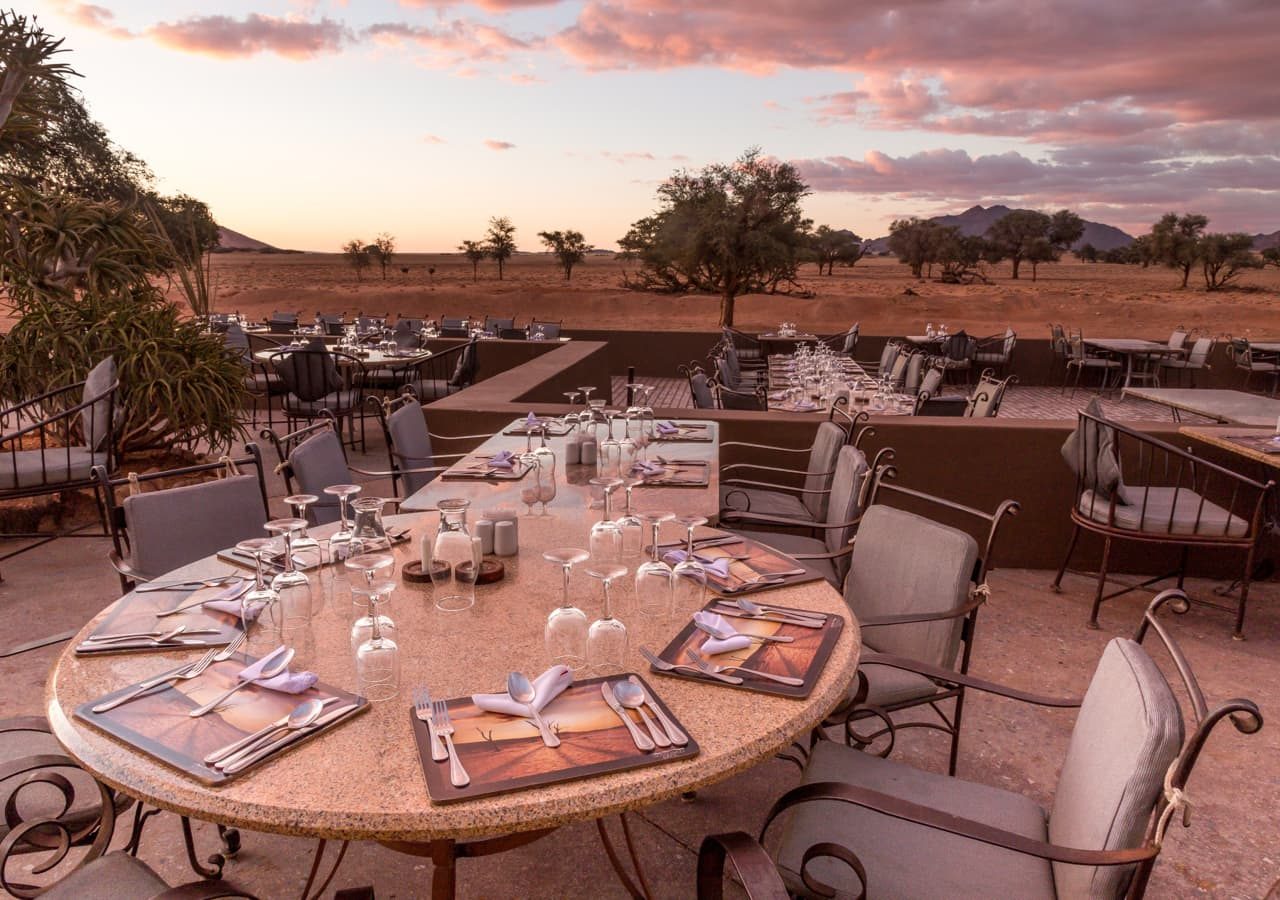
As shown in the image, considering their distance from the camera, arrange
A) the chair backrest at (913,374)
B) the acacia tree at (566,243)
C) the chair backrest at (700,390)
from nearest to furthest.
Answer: the chair backrest at (700,390)
the chair backrest at (913,374)
the acacia tree at (566,243)

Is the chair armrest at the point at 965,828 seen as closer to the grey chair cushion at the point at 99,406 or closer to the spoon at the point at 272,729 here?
the spoon at the point at 272,729

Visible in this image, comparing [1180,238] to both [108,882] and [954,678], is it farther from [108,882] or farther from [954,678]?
[108,882]

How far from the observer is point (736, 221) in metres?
22.7

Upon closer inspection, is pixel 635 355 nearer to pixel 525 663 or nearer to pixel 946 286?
pixel 525 663

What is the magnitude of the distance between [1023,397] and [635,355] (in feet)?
23.8

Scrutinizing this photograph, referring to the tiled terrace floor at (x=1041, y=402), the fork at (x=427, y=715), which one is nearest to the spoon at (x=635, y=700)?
the fork at (x=427, y=715)

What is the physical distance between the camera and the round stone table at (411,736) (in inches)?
47.5

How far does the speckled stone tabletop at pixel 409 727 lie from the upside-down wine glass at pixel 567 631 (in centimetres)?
4

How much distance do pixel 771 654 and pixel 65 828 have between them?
1.47m

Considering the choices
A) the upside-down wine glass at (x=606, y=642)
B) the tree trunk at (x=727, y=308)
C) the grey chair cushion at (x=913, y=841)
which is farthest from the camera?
the tree trunk at (x=727, y=308)

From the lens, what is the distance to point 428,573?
6.85 ft

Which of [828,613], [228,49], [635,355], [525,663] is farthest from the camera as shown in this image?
[228,49]

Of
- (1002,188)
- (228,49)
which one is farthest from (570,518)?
(1002,188)

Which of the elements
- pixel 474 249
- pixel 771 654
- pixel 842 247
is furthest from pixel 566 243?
pixel 771 654
